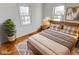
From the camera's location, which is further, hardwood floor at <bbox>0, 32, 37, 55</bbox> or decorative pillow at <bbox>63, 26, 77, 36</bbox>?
hardwood floor at <bbox>0, 32, 37, 55</bbox>

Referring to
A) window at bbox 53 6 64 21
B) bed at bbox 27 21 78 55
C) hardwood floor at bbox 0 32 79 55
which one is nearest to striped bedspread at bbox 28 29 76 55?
bed at bbox 27 21 78 55

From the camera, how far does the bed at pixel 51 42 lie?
1571mm

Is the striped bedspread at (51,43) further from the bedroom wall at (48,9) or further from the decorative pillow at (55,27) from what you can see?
the bedroom wall at (48,9)

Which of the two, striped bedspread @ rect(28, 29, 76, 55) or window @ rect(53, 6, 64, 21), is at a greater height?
window @ rect(53, 6, 64, 21)

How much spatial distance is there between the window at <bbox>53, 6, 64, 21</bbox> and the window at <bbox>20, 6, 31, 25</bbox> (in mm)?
451

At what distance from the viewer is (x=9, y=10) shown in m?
1.57

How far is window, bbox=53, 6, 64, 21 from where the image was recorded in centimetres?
160

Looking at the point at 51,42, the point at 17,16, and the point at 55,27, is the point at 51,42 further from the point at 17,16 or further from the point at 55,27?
the point at 17,16

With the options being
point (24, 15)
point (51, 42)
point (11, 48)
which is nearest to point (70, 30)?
point (51, 42)

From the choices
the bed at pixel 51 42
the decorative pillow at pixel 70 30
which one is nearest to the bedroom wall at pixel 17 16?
the bed at pixel 51 42

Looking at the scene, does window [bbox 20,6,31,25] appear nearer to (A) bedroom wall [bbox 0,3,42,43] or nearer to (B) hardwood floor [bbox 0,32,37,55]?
(A) bedroom wall [bbox 0,3,42,43]

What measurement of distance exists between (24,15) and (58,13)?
0.56 m

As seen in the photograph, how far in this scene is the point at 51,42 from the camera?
64.9 inches

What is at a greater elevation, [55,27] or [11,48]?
[55,27]
